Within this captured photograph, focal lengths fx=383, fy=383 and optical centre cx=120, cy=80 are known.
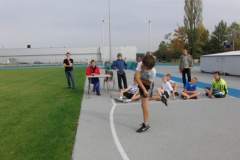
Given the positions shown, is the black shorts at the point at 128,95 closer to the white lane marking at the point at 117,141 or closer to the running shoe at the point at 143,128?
the white lane marking at the point at 117,141

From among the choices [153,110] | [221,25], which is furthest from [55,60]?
[153,110]

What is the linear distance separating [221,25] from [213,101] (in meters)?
81.6

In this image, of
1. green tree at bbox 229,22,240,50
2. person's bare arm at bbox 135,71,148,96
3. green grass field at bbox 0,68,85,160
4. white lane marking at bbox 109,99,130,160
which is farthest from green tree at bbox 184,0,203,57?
person's bare arm at bbox 135,71,148,96

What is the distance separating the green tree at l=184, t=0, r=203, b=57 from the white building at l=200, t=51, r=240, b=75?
32.3 meters

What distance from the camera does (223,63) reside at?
103 feet

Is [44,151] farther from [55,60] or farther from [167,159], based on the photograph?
[55,60]

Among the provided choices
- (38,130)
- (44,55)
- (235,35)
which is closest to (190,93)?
(38,130)

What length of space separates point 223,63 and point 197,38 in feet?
121

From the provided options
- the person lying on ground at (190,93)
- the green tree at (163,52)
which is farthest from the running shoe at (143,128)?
the green tree at (163,52)

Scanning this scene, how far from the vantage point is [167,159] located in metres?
6.00

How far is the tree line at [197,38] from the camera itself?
226ft

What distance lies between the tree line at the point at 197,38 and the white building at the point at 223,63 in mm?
32532

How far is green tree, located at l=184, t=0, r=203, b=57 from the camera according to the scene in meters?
68.2

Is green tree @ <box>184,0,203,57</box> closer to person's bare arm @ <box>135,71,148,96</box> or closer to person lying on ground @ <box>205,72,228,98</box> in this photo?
person lying on ground @ <box>205,72,228,98</box>
